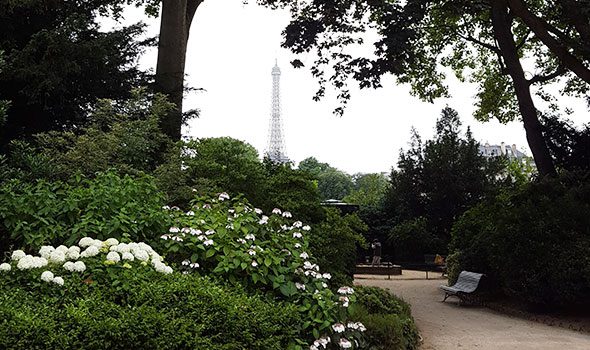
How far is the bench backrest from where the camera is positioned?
12.9m

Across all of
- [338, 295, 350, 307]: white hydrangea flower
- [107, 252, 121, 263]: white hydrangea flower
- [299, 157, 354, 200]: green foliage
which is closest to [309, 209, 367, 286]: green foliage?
[338, 295, 350, 307]: white hydrangea flower

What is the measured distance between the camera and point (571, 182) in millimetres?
13102

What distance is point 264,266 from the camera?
18.2ft

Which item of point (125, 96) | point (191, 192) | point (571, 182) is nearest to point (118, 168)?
point (191, 192)

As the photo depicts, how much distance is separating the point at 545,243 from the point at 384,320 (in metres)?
5.37

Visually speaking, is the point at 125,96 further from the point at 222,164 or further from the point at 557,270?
the point at 557,270

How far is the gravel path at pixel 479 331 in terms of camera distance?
8.21 m

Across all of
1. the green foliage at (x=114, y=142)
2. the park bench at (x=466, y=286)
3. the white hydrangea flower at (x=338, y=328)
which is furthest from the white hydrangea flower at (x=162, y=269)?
the park bench at (x=466, y=286)

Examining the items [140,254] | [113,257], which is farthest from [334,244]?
[113,257]

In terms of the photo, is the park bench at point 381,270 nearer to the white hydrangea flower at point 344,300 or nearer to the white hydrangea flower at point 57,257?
the white hydrangea flower at point 344,300

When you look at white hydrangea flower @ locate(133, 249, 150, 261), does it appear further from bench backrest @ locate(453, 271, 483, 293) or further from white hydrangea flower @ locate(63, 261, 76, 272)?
bench backrest @ locate(453, 271, 483, 293)

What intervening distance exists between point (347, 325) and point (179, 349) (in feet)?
7.03

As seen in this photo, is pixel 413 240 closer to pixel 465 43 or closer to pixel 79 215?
pixel 465 43

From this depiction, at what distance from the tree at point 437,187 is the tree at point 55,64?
17637mm
